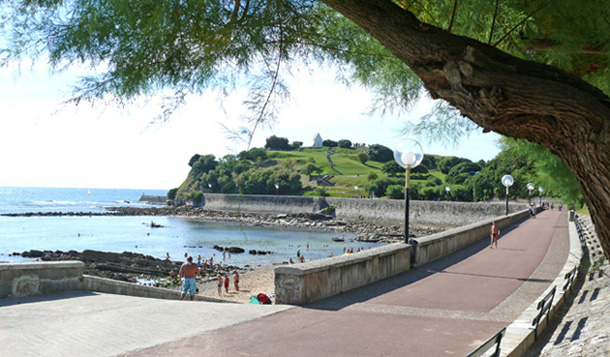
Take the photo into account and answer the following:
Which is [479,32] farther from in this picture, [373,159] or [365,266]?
[373,159]

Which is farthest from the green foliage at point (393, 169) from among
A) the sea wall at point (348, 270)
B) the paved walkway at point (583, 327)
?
the paved walkway at point (583, 327)

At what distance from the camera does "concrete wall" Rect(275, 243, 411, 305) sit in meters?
8.32

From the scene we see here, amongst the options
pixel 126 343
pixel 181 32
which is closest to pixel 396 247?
pixel 126 343

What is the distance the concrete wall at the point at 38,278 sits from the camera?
880 centimetres

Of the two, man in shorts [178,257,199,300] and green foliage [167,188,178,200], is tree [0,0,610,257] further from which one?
green foliage [167,188,178,200]

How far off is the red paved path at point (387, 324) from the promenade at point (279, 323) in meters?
0.01

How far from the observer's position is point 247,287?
98.9 feet

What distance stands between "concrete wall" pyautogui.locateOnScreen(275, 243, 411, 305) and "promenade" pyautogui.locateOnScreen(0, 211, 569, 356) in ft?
0.74

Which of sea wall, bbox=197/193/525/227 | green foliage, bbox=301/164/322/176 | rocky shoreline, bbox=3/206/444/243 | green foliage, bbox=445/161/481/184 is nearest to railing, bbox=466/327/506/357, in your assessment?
sea wall, bbox=197/193/525/227

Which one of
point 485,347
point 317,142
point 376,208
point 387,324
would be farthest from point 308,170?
point 485,347

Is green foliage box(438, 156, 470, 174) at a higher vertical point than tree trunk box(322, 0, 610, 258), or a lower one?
higher

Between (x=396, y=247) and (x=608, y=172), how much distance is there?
947cm

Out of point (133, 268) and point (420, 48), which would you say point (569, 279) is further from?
point (133, 268)

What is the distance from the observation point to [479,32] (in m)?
5.25
